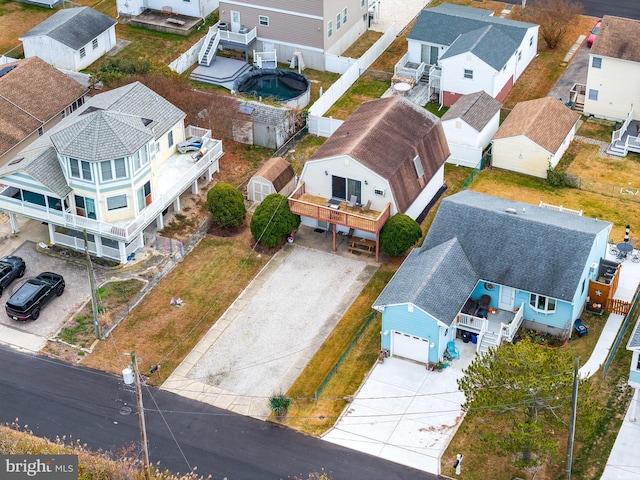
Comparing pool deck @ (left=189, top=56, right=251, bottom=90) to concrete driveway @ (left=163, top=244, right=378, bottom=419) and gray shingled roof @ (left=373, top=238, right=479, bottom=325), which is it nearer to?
concrete driveway @ (left=163, top=244, right=378, bottom=419)

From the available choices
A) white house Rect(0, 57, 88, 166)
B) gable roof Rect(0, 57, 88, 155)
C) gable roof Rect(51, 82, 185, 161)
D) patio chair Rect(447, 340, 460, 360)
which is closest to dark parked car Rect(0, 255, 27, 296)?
gable roof Rect(51, 82, 185, 161)

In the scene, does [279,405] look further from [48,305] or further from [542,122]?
[542,122]

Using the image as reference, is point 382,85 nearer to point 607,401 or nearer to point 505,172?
point 505,172

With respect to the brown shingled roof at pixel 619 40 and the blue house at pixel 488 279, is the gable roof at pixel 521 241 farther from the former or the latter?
the brown shingled roof at pixel 619 40

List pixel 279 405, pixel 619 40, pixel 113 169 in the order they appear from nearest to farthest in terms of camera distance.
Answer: pixel 279 405, pixel 113 169, pixel 619 40

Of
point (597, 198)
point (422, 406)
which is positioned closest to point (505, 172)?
point (597, 198)

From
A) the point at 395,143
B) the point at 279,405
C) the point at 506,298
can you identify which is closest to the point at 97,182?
the point at 395,143

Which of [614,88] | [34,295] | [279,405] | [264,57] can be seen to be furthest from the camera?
[264,57]
